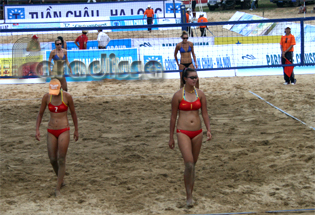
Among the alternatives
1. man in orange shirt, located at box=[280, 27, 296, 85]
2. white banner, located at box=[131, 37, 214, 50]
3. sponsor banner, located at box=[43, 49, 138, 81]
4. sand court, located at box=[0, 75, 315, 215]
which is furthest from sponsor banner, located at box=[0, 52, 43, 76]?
man in orange shirt, located at box=[280, 27, 296, 85]

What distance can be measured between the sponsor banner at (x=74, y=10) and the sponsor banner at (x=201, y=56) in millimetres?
12182

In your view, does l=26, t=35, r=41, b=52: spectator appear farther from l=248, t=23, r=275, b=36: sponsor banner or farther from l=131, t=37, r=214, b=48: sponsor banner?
l=248, t=23, r=275, b=36: sponsor banner

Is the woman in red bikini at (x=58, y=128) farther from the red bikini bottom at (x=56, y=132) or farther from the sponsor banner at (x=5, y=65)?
the sponsor banner at (x=5, y=65)

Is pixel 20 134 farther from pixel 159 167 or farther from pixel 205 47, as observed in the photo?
pixel 205 47

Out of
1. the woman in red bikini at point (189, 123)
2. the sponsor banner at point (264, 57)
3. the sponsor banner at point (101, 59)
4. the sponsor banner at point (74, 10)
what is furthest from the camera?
the sponsor banner at point (74, 10)

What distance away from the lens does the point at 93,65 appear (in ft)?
48.4

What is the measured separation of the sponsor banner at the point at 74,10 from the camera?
87.1 feet

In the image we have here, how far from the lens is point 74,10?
26594 millimetres

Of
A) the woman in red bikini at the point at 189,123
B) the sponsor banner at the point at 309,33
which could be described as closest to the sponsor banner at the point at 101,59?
the sponsor banner at the point at 309,33

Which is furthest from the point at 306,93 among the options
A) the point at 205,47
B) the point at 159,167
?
the point at 159,167

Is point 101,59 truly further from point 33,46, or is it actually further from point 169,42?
point 169,42

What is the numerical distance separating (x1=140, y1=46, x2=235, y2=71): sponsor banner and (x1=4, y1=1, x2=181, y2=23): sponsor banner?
480 inches

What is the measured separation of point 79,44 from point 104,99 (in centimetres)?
583

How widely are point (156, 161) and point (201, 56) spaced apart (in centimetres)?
896
